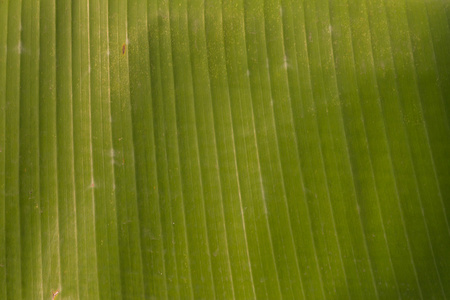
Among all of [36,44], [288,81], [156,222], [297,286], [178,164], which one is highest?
[36,44]

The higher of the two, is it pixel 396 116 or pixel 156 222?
pixel 396 116

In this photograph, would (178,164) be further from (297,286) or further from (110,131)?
(297,286)

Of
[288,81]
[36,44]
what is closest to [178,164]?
[288,81]

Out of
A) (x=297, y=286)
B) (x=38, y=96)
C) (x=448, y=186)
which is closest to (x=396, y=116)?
(x=448, y=186)

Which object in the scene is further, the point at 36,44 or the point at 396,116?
the point at 36,44

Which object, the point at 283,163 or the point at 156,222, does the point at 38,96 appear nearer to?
the point at 156,222

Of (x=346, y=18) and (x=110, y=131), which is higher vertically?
(x=346, y=18)
